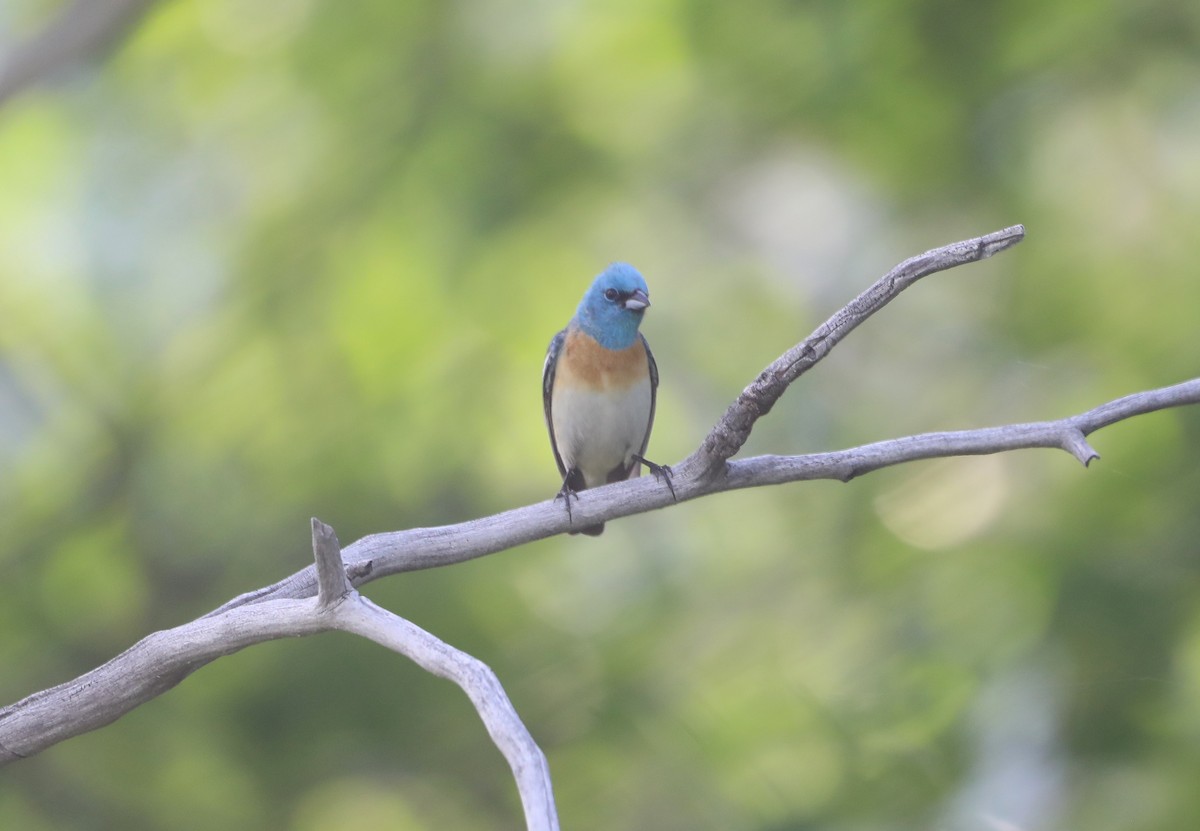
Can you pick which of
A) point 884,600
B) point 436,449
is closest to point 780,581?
point 884,600

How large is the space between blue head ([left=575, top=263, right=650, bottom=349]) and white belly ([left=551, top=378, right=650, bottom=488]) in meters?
0.19

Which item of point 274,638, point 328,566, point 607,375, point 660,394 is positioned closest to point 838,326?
point 328,566

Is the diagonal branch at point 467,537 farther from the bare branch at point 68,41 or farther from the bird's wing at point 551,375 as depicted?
the bare branch at point 68,41

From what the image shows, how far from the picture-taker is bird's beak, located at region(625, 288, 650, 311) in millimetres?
3793

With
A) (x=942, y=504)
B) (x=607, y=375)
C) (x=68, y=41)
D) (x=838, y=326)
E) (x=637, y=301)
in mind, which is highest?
(x=68, y=41)

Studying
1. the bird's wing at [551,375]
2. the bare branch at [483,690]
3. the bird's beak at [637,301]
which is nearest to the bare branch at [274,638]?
the bare branch at [483,690]

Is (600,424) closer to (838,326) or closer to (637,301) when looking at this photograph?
(637,301)

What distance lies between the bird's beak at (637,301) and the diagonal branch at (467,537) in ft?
4.20

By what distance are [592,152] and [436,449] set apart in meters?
1.79

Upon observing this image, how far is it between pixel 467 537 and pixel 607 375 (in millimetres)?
1585

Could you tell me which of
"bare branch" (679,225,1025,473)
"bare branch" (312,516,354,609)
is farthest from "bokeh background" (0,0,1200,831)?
"bare branch" (312,516,354,609)

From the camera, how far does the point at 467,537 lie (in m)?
2.44

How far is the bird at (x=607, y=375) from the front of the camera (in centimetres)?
389

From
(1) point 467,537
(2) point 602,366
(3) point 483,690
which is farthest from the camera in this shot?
(2) point 602,366
